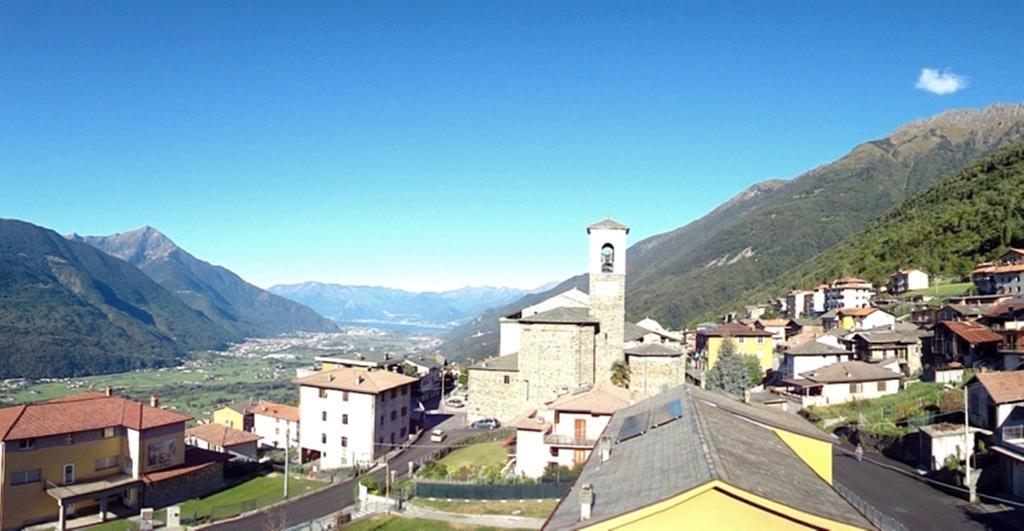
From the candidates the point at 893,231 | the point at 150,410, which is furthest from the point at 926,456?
the point at 893,231

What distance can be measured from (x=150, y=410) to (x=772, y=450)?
39.7 metres

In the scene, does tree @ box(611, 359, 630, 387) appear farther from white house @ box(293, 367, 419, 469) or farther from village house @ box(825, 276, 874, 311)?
village house @ box(825, 276, 874, 311)

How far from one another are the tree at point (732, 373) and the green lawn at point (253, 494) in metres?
29.8

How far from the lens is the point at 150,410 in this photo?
138ft

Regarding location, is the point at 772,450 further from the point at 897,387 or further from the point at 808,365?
the point at 808,365

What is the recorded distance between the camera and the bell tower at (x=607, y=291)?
45.4 meters

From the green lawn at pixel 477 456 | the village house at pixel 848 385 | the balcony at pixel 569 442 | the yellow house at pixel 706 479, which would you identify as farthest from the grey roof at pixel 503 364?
the yellow house at pixel 706 479

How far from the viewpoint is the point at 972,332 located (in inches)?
1649

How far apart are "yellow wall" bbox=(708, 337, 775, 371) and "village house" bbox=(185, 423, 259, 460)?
4027cm

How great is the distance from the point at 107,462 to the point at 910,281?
267 ft

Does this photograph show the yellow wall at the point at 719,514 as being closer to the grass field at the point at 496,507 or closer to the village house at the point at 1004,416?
the grass field at the point at 496,507

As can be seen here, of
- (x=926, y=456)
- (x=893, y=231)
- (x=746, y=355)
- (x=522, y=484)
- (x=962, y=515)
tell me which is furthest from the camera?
(x=893, y=231)

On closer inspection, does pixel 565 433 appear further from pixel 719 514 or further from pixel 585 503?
pixel 719 514

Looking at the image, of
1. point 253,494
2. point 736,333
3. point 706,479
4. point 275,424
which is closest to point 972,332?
point 736,333
